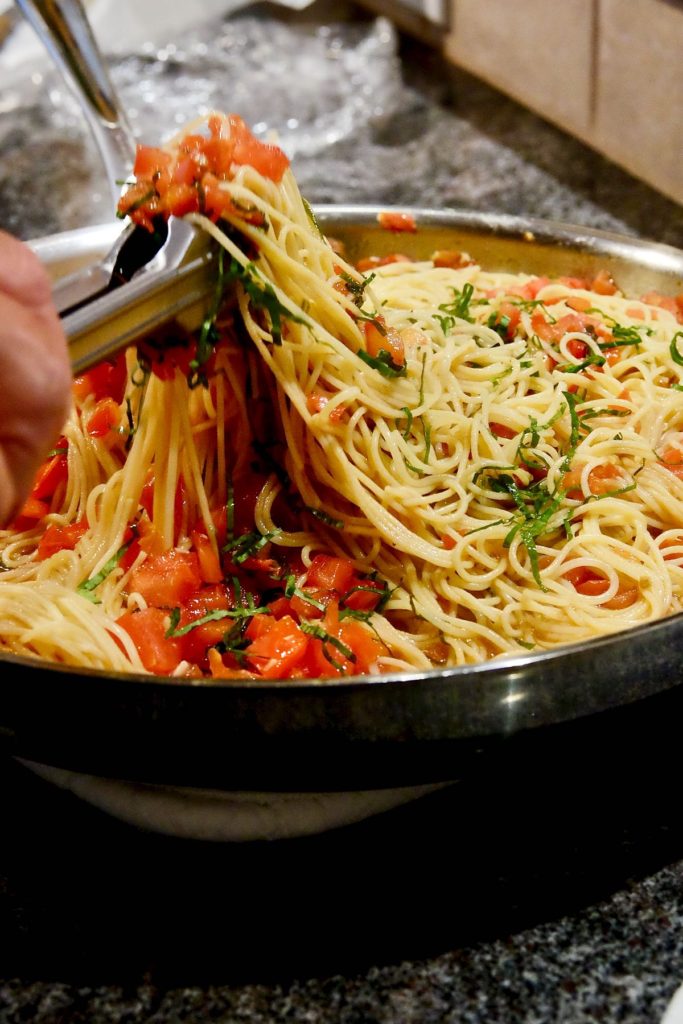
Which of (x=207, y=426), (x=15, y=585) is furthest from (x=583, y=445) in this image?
(x=15, y=585)

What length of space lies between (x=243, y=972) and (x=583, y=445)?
3.20 feet

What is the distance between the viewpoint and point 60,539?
169cm

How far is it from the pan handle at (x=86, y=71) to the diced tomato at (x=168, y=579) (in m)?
1.12

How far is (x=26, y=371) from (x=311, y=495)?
598 millimetres

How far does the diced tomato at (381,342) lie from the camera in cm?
162

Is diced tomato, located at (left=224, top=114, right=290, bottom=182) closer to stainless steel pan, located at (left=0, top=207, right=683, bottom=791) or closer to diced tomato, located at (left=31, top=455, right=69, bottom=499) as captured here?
diced tomato, located at (left=31, top=455, right=69, bottom=499)

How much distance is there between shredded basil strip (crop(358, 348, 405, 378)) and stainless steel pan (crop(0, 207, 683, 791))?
1.93ft

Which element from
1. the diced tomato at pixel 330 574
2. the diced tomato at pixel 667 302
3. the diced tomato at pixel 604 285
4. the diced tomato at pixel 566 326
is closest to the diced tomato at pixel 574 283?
the diced tomato at pixel 604 285

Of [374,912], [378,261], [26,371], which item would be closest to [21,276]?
[26,371]

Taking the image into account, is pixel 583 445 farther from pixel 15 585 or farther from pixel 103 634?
pixel 15 585

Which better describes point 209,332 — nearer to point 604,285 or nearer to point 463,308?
point 463,308

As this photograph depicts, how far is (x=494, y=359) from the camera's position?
5.90 feet

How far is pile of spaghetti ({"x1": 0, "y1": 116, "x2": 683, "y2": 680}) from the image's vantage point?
1.47m

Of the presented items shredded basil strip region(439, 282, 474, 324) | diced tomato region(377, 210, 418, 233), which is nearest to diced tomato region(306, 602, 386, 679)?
shredded basil strip region(439, 282, 474, 324)
